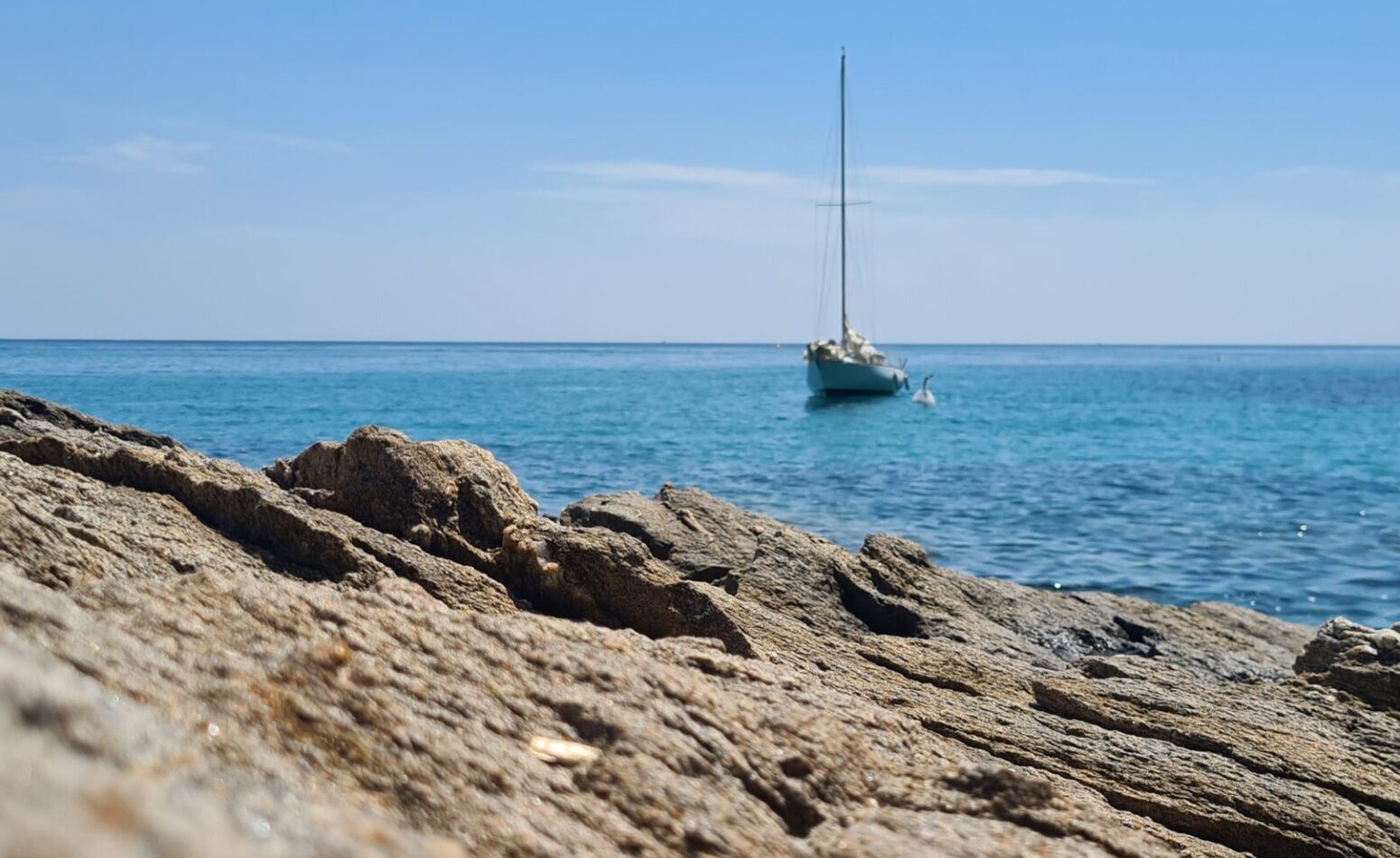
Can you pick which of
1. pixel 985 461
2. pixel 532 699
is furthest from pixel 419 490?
pixel 985 461

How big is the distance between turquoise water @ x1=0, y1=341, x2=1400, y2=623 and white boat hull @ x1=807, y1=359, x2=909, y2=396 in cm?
168

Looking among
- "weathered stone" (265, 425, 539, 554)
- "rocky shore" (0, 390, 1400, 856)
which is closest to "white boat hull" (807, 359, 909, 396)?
"rocky shore" (0, 390, 1400, 856)

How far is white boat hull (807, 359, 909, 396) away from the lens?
68938 millimetres

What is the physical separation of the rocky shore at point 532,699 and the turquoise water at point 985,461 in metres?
10.8

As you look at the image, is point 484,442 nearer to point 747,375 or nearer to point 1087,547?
point 1087,547

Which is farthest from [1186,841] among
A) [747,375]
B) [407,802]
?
[747,375]

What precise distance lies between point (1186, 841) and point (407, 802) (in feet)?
12.7

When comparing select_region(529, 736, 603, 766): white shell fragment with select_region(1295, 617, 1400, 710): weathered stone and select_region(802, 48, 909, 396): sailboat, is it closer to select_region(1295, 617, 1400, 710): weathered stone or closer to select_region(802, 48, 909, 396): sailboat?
select_region(1295, 617, 1400, 710): weathered stone

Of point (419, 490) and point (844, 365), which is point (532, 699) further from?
point (844, 365)

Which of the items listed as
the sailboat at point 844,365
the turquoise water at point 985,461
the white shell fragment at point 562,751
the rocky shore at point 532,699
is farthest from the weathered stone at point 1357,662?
the sailboat at point 844,365

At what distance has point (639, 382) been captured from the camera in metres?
97.1

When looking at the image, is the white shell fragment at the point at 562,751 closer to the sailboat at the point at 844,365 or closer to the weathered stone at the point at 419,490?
the weathered stone at the point at 419,490

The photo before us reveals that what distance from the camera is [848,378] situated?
2734 inches

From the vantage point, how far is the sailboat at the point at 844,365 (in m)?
68.5
